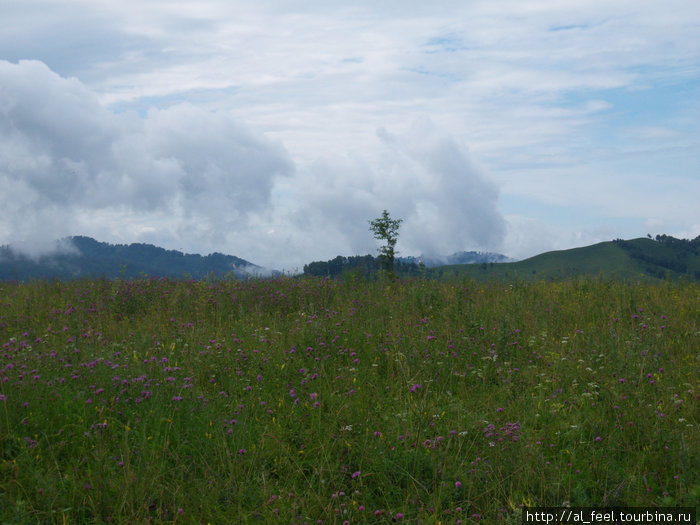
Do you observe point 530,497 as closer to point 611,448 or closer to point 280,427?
point 611,448

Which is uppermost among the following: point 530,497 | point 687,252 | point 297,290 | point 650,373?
point 687,252

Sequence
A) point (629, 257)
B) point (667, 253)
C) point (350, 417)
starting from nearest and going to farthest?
point (350, 417)
point (629, 257)
point (667, 253)

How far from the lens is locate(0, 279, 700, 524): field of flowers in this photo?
11.4ft

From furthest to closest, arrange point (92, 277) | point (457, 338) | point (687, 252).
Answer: point (687, 252), point (92, 277), point (457, 338)

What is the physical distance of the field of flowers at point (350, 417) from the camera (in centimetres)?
347

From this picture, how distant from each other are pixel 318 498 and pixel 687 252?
496 ft

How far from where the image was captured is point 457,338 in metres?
6.63

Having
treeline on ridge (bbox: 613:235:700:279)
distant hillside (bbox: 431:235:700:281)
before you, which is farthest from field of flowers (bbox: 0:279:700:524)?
treeline on ridge (bbox: 613:235:700:279)

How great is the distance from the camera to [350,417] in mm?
4422

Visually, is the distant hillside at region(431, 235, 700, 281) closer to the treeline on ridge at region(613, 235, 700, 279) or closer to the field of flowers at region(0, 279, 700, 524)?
A: the treeline on ridge at region(613, 235, 700, 279)

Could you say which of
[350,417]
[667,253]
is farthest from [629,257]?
[350,417]

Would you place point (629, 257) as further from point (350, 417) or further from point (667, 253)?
point (350, 417)

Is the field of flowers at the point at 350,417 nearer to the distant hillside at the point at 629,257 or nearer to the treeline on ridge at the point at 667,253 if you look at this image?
the distant hillside at the point at 629,257

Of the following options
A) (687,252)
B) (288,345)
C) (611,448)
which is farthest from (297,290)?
(687,252)
